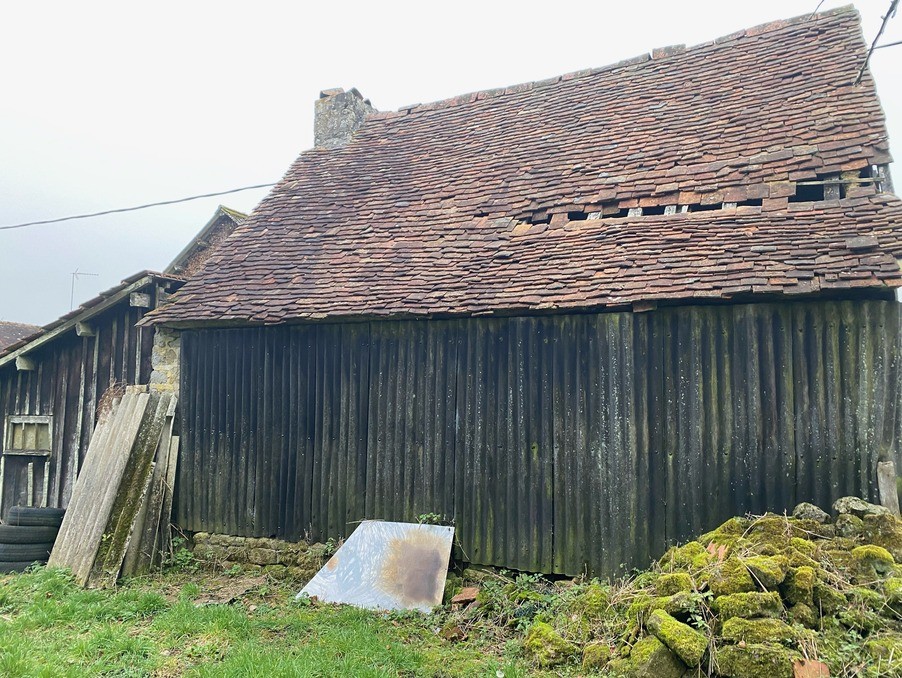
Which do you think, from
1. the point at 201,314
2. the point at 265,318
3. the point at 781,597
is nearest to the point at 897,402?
the point at 781,597

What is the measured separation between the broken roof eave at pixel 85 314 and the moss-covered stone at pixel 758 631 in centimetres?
941

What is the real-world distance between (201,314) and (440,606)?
508cm

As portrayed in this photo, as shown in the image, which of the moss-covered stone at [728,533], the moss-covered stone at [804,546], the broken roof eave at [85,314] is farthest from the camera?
the broken roof eave at [85,314]

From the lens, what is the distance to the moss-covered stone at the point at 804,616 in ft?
13.4

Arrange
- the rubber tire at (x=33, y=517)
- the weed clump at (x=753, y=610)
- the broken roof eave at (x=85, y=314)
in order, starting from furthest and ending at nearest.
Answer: the broken roof eave at (x=85, y=314)
the rubber tire at (x=33, y=517)
the weed clump at (x=753, y=610)

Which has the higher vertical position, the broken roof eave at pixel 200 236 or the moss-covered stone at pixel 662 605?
the broken roof eave at pixel 200 236

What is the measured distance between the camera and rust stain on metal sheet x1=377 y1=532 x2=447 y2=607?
6.68 metres

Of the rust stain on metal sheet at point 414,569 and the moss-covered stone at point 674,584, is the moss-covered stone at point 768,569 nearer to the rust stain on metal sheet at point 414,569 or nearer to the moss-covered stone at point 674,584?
the moss-covered stone at point 674,584

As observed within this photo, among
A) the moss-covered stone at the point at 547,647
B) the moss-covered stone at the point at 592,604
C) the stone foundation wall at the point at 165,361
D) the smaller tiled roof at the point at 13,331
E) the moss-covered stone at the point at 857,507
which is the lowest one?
the moss-covered stone at the point at 547,647

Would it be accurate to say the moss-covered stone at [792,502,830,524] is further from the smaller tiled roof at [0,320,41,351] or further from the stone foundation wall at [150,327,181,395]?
the smaller tiled roof at [0,320,41,351]

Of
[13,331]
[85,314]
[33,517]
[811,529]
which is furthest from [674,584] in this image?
[13,331]

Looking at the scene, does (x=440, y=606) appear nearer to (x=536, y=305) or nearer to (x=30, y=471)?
(x=536, y=305)

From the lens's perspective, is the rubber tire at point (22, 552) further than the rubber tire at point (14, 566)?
Yes

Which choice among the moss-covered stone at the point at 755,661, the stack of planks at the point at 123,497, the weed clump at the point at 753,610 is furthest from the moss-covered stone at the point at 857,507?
the stack of planks at the point at 123,497
